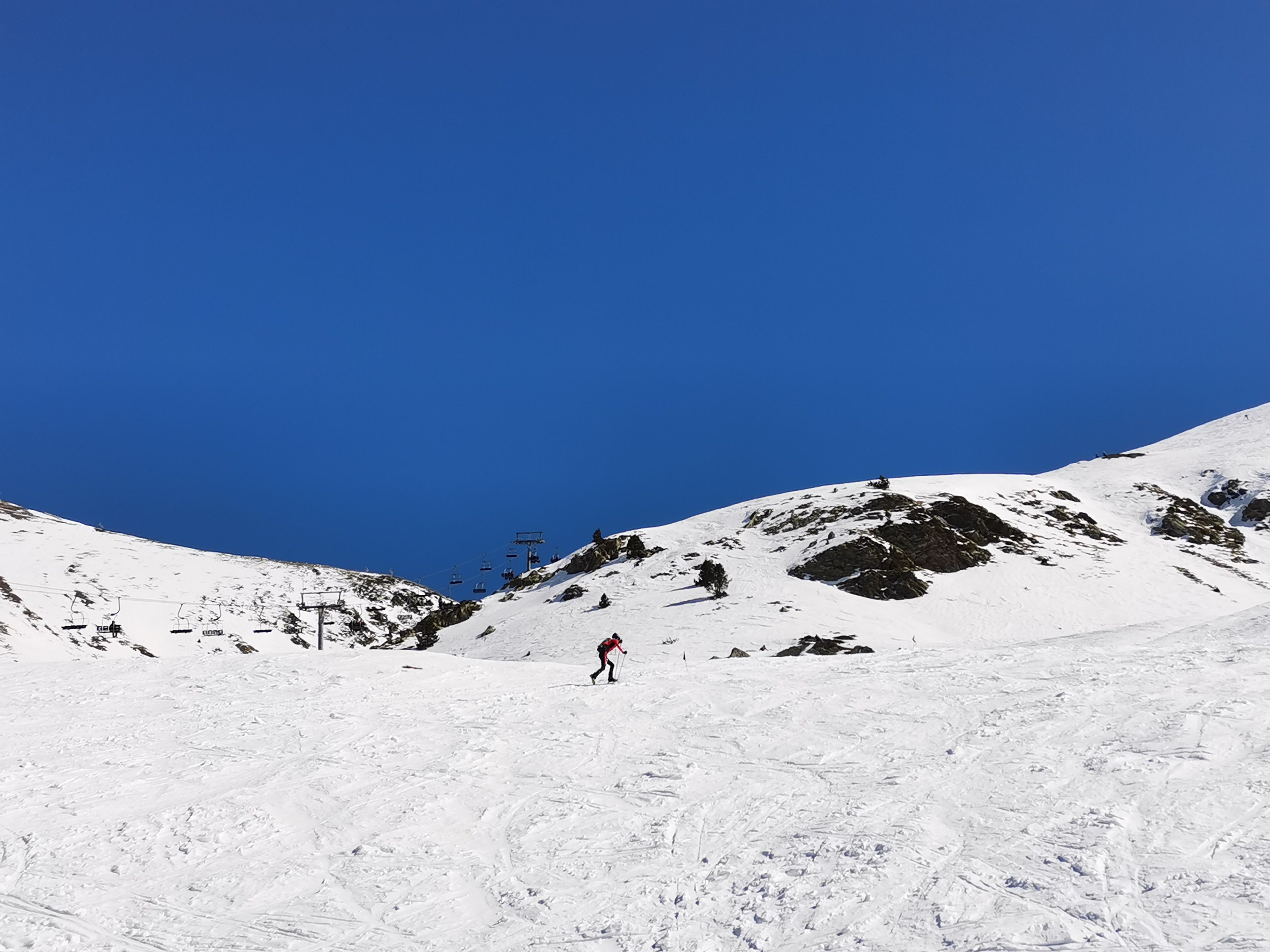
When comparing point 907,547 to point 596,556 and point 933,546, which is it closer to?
point 933,546

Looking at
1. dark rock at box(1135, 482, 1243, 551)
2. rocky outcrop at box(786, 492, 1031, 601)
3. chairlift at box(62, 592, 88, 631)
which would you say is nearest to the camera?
rocky outcrop at box(786, 492, 1031, 601)

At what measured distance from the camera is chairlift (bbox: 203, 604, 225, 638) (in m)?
69.3

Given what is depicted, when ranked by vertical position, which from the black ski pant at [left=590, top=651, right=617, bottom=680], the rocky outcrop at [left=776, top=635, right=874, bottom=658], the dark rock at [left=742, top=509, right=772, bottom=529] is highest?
the dark rock at [left=742, top=509, right=772, bottom=529]

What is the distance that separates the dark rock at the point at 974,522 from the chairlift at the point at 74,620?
62.2 m

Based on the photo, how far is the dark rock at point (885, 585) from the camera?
5128 centimetres

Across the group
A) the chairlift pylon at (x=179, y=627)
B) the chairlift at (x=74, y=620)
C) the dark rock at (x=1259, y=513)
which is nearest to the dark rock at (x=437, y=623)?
the chairlift pylon at (x=179, y=627)

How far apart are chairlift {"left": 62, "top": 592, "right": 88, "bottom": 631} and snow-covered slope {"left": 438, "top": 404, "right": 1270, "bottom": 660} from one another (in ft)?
89.2

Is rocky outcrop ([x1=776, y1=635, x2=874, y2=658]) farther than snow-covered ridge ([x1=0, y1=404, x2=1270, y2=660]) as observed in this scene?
No

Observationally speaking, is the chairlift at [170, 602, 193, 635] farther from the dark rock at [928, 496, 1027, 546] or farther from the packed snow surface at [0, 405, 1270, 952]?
the dark rock at [928, 496, 1027, 546]

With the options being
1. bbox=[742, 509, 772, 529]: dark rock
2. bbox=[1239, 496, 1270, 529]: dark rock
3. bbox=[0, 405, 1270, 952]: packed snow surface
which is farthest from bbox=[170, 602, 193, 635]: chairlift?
bbox=[1239, 496, 1270, 529]: dark rock

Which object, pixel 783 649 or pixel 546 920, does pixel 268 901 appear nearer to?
pixel 546 920

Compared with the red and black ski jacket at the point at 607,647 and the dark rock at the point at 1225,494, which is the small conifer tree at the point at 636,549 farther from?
the dark rock at the point at 1225,494

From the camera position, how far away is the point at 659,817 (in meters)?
12.6

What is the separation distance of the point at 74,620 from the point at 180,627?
25.3 ft
